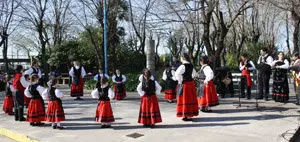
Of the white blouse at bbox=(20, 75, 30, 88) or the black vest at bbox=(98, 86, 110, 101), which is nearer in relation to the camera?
the black vest at bbox=(98, 86, 110, 101)

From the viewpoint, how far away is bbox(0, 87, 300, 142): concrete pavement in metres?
6.60

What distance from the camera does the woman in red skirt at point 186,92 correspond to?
8.06 metres

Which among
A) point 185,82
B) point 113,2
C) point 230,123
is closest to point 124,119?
point 185,82

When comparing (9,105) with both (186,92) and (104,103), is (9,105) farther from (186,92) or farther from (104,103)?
(186,92)

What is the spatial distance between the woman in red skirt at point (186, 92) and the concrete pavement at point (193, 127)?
27cm

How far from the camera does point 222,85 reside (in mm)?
13172

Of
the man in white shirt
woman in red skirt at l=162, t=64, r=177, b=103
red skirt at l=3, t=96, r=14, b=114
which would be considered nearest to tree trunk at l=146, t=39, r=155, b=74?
woman in red skirt at l=162, t=64, r=177, b=103

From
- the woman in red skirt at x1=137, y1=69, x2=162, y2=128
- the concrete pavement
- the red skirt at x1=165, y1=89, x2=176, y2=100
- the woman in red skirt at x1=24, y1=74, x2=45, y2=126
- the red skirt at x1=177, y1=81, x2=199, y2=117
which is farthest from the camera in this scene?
the red skirt at x1=165, y1=89, x2=176, y2=100

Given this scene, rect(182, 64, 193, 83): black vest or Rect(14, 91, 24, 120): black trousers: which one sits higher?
Rect(182, 64, 193, 83): black vest

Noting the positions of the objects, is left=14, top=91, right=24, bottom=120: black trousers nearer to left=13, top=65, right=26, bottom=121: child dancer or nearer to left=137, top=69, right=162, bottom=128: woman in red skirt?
left=13, top=65, right=26, bottom=121: child dancer

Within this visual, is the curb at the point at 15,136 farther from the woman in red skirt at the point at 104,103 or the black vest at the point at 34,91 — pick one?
the woman in red skirt at the point at 104,103

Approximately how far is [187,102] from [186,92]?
26 cm

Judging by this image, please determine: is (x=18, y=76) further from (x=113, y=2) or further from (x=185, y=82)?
(x=113, y=2)

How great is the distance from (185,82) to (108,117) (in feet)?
7.04
